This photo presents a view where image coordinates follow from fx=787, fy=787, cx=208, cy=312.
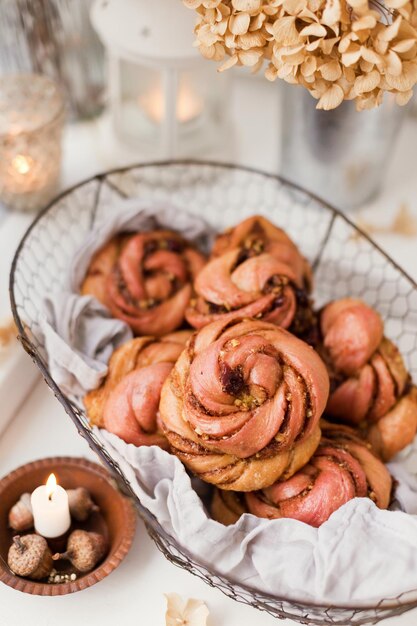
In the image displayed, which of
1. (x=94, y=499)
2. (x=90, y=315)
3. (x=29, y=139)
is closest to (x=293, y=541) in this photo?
(x=94, y=499)

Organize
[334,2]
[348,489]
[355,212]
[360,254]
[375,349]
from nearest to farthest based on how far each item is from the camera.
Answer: [334,2] < [348,489] < [375,349] < [360,254] < [355,212]

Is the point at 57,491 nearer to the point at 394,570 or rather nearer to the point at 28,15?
the point at 394,570

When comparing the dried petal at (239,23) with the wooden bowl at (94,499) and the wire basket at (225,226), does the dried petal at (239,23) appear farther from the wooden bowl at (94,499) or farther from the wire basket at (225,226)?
the wooden bowl at (94,499)

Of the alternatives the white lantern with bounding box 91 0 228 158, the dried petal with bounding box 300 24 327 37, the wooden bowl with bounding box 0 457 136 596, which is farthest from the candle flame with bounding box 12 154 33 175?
the dried petal with bounding box 300 24 327 37

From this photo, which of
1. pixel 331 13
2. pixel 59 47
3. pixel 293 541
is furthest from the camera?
pixel 59 47

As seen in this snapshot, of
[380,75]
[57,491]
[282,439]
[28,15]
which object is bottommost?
[57,491]

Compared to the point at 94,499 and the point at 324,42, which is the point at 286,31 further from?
the point at 94,499

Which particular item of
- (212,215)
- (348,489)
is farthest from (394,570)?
(212,215)

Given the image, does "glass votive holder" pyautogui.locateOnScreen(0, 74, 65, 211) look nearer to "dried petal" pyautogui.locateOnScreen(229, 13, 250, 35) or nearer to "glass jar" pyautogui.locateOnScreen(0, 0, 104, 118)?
"glass jar" pyautogui.locateOnScreen(0, 0, 104, 118)
